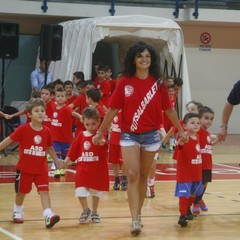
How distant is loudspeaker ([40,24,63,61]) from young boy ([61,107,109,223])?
731 centimetres

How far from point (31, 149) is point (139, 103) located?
1.39 m

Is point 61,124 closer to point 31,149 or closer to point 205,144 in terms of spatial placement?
point 205,144

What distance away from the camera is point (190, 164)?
8.09 metres

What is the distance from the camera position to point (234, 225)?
794 centimetres

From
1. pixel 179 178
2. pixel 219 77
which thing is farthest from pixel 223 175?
pixel 219 77

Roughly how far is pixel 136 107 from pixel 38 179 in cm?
142

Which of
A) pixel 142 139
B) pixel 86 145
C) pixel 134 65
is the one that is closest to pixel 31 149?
pixel 86 145

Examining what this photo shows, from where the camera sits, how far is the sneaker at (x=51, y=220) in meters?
7.46

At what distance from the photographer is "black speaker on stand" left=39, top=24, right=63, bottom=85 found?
1532 centimetres

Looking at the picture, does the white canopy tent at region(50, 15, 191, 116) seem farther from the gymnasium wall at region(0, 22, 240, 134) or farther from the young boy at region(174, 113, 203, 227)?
the young boy at region(174, 113, 203, 227)

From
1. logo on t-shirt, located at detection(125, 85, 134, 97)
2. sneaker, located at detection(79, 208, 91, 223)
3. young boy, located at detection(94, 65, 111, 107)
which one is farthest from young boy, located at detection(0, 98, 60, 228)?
young boy, located at detection(94, 65, 111, 107)

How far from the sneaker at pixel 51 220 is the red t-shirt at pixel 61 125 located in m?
4.76

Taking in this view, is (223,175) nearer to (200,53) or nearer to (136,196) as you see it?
(136,196)

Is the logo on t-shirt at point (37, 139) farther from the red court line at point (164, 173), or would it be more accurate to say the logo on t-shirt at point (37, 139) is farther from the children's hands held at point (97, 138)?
the red court line at point (164, 173)
